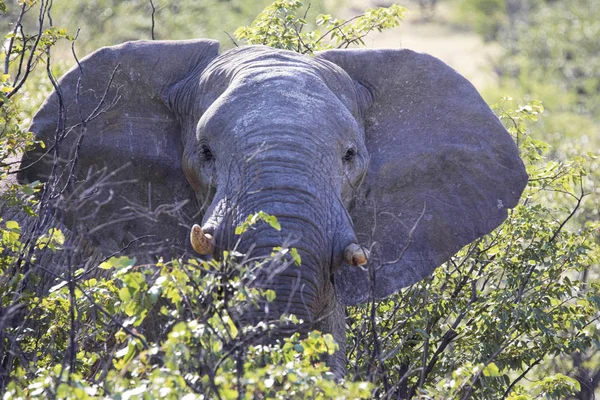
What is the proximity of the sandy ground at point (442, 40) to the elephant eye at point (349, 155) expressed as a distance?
27.6 meters

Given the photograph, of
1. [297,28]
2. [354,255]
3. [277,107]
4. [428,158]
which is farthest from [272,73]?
[297,28]

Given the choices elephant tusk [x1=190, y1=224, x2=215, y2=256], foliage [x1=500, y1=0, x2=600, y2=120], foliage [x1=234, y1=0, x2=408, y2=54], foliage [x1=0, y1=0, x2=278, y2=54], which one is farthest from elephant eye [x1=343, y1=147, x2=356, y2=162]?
foliage [x1=500, y1=0, x2=600, y2=120]

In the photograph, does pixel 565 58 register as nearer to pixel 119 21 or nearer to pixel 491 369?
pixel 119 21

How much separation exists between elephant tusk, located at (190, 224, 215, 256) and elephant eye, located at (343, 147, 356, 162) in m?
0.90

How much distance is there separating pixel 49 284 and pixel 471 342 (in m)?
2.21

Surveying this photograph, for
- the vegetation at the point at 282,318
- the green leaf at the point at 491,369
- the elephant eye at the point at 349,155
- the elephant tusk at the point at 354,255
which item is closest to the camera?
the vegetation at the point at 282,318

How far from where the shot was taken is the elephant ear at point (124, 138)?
17.8ft

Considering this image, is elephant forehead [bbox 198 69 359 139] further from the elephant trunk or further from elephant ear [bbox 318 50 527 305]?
elephant ear [bbox 318 50 527 305]

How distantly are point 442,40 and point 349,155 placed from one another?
36.4 m

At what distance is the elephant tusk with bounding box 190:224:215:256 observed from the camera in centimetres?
438

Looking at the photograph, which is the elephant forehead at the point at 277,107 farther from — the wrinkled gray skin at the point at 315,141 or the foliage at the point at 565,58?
the foliage at the point at 565,58

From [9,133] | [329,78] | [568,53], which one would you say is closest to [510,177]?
[329,78]

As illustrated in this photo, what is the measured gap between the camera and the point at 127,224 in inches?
215

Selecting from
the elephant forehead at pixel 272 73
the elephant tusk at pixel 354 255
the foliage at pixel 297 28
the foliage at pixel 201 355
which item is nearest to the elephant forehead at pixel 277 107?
the elephant forehead at pixel 272 73
